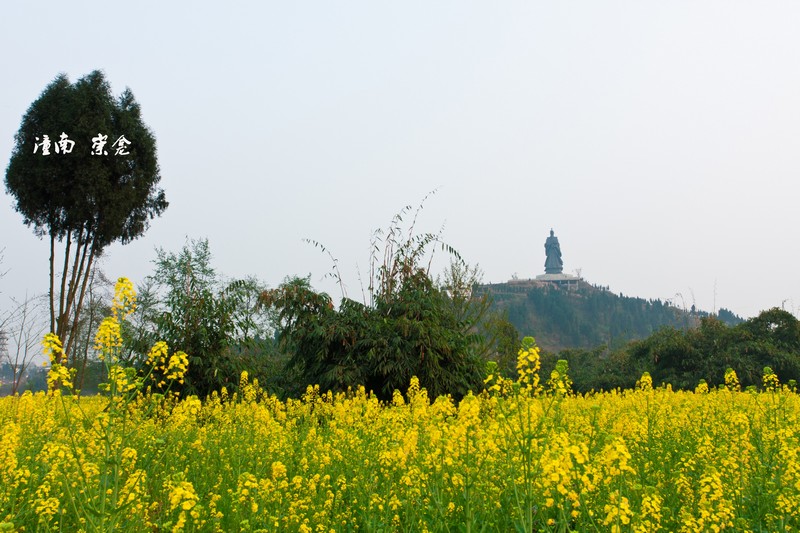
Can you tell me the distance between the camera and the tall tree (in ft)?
59.2

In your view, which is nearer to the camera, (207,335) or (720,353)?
(207,335)

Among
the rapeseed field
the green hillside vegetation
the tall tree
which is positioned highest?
the tall tree

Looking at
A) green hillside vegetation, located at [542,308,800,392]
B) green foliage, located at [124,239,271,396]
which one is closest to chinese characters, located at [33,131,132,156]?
green foliage, located at [124,239,271,396]

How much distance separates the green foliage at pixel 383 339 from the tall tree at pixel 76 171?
348 inches

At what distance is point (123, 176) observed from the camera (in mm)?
19125

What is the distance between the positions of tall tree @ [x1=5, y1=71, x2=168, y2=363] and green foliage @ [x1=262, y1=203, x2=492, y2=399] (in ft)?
29.0

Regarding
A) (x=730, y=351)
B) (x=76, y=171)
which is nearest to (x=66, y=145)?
(x=76, y=171)

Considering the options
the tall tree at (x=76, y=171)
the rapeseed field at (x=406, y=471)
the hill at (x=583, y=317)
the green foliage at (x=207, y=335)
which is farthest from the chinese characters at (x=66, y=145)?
the hill at (x=583, y=317)

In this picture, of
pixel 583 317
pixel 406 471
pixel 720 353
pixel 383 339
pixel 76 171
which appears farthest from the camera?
pixel 583 317

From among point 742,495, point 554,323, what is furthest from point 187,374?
point 554,323

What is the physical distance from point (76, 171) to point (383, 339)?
479 inches

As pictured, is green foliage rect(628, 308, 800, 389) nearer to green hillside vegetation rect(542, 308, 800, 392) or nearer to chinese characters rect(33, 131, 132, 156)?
green hillside vegetation rect(542, 308, 800, 392)

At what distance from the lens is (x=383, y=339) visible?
1112 centimetres

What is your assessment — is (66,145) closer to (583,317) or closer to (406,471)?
(406,471)
